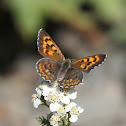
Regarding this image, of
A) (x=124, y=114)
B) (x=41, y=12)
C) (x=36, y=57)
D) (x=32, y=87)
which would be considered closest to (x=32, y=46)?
(x=36, y=57)

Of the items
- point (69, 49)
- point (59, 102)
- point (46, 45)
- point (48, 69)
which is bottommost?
point (59, 102)

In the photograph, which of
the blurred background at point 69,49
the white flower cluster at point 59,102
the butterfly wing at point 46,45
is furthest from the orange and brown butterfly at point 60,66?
the blurred background at point 69,49

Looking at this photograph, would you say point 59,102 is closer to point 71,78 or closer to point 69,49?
point 71,78

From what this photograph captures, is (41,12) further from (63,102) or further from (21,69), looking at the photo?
(63,102)

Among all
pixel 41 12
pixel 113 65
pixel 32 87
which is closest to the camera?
pixel 41 12

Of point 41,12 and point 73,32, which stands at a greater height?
point 73,32

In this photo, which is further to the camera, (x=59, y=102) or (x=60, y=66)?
(x=60, y=66)

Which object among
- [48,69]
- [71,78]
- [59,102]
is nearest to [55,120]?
[59,102]

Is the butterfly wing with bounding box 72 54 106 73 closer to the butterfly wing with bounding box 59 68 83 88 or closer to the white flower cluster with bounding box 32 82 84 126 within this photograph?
the butterfly wing with bounding box 59 68 83 88
